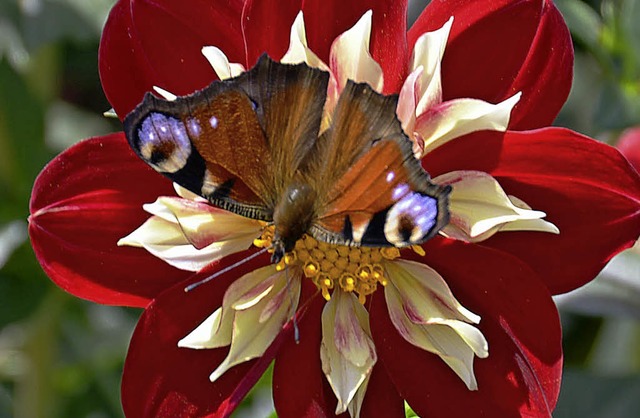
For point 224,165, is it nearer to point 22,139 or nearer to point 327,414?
point 327,414

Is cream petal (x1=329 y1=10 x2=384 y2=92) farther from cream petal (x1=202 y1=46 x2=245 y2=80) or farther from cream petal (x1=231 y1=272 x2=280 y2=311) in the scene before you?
cream petal (x1=231 y1=272 x2=280 y2=311)

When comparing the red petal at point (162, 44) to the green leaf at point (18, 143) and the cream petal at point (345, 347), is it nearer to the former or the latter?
the cream petal at point (345, 347)

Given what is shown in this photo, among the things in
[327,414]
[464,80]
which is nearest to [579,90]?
[464,80]

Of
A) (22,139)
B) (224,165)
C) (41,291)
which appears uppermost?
(224,165)

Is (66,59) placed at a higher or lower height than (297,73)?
lower

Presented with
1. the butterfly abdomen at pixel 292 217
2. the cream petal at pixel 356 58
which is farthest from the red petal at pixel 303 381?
the cream petal at pixel 356 58

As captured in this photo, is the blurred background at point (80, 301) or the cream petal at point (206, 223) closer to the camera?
the cream petal at point (206, 223)

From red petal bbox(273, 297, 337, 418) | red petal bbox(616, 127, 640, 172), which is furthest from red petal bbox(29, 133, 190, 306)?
red petal bbox(616, 127, 640, 172)

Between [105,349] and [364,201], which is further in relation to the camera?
[105,349]
